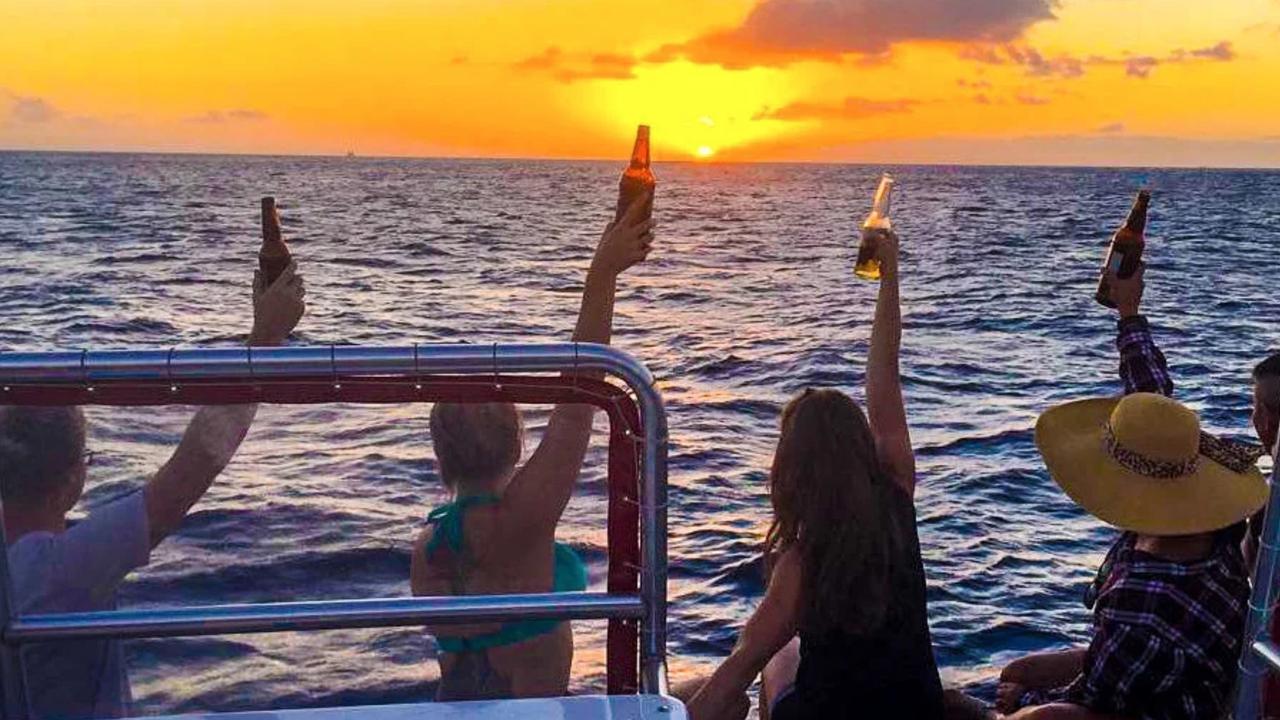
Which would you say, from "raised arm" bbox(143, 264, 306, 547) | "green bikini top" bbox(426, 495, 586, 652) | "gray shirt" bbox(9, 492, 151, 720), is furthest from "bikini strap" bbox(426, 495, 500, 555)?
"gray shirt" bbox(9, 492, 151, 720)

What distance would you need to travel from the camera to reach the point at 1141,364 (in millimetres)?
4156

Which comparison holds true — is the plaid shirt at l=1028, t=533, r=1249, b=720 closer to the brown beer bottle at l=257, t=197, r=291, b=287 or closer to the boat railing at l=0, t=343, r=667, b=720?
→ the boat railing at l=0, t=343, r=667, b=720

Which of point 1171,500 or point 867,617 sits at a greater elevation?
point 1171,500

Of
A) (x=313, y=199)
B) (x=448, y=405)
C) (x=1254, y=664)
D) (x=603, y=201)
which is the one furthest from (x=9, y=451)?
(x=603, y=201)

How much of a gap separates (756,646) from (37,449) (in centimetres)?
168

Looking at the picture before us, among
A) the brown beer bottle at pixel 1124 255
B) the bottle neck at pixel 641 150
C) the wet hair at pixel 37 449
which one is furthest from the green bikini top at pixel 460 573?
the brown beer bottle at pixel 1124 255

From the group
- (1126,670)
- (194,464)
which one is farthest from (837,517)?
(194,464)

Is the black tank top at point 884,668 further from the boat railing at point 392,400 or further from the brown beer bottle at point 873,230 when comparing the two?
the brown beer bottle at point 873,230

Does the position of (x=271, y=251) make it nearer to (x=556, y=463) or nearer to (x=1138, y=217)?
(x=556, y=463)

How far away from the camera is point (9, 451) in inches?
98.8

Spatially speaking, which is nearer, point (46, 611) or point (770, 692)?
point (46, 611)

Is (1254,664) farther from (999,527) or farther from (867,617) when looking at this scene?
(999,527)

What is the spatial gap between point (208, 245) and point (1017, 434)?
101 feet

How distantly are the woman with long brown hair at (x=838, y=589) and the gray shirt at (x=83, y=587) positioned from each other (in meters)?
1.36
